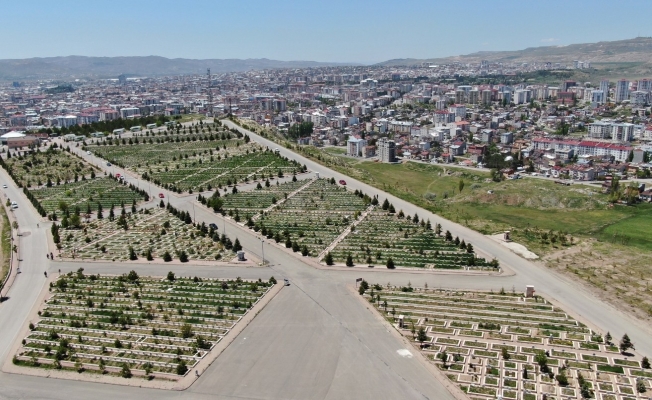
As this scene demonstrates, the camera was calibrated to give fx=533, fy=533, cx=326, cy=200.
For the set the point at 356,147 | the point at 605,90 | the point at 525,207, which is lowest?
the point at 525,207

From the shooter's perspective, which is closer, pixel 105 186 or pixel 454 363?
pixel 454 363

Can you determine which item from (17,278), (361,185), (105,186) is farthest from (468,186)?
(17,278)

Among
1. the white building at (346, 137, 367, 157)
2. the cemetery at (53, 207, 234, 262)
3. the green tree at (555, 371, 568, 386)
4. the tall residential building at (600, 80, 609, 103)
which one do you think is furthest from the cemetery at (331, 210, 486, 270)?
the tall residential building at (600, 80, 609, 103)

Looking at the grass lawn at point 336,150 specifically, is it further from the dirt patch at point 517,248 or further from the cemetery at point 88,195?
the dirt patch at point 517,248

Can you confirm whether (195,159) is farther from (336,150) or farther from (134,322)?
(134,322)

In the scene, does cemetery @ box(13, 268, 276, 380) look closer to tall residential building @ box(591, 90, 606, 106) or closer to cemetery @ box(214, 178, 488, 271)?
cemetery @ box(214, 178, 488, 271)

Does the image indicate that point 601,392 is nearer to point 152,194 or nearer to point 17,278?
point 17,278

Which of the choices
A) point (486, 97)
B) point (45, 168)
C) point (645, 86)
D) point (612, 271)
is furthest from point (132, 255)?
point (645, 86)
